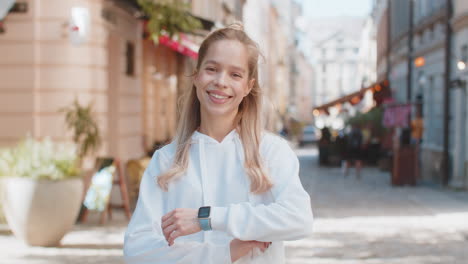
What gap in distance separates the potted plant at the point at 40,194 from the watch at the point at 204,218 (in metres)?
6.14

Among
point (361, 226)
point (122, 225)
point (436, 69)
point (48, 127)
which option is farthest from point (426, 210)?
point (436, 69)

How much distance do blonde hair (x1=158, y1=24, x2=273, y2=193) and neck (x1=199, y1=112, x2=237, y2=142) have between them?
0.04 m

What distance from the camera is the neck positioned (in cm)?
251

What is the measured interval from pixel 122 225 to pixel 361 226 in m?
3.32

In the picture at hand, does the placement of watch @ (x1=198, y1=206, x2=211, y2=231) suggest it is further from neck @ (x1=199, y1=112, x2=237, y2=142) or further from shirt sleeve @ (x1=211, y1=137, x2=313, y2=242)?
neck @ (x1=199, y1=112, x2=237, y2=142)

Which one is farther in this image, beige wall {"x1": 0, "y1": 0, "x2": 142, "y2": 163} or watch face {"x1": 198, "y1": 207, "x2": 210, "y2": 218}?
beige wall {"x1": 0, "y1": 0, "x2": 142, "y2": 163}

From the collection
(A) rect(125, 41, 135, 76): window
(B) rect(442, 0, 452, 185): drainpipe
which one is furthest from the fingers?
(B) rect(442, 0, 452, 185): drainpipe

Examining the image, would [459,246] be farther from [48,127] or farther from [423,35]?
[423,35]

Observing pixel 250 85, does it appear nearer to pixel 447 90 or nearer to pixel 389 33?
pixel 447 90

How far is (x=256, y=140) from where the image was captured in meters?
2.48

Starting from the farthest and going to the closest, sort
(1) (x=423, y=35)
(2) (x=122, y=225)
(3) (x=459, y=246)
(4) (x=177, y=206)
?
1. (1) (x=423, y=35)
2. (2) (x=122, y=225)
3. (3) (x=459, y=246)
4. (4) (x=177, y=206)

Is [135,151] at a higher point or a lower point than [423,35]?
lower

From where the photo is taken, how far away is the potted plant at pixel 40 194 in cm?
806

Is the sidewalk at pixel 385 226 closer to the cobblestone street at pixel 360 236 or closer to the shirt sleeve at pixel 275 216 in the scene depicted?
the cobblestone street at pixel 360 236
